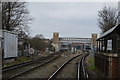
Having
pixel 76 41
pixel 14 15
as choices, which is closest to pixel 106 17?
pixel 14 15

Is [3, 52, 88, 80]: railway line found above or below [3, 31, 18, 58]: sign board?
below

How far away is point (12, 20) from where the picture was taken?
41.4m

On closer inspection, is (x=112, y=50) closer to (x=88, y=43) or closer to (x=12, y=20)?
(x=12, y=20)

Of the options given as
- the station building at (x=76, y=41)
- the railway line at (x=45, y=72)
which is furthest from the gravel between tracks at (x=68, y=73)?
the station building at (x=76, y=41)

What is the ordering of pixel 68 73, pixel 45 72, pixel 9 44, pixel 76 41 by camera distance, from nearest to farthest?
pixel 68 73
pixel 45 72
pixel 9 44
pixel 76 41

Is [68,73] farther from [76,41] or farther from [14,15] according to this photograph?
[76,41]

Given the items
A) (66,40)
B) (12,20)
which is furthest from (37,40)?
(66,40)

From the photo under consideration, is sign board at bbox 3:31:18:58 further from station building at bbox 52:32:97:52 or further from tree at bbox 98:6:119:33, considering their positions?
station building at bbox 52:32:97:52

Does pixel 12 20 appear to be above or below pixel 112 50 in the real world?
above

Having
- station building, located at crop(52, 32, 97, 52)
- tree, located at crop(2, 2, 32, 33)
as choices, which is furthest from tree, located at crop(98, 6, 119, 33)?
station building, located at crop(52, 32, 97, 52)

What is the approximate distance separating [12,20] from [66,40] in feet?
211

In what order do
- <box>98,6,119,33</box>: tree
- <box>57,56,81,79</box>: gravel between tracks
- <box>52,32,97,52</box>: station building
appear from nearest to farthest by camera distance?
<box>57,56,81,79</box>: gravel between tracks
<box>98,6,119,33</box>: tree
<box>52,32,97,52</box>: station building

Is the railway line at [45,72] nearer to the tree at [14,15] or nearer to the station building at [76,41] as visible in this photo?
the tree at [14,15]

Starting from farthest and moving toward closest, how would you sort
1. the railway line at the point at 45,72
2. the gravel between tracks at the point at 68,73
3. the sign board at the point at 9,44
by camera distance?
the sign board at the point at 9,44 < the gravel between tracks at the point at 68,73 < the railway line at the point at 45,72
